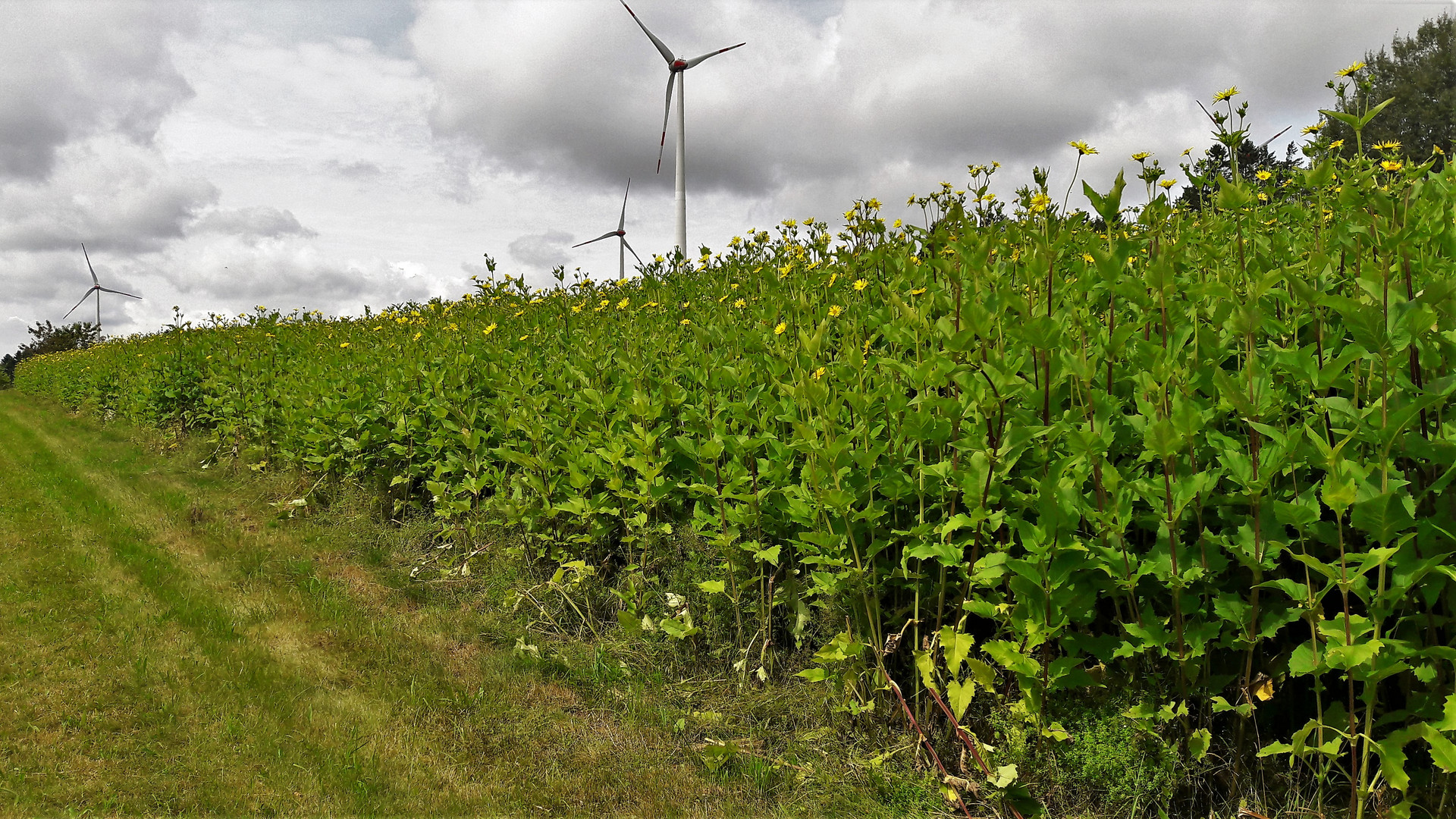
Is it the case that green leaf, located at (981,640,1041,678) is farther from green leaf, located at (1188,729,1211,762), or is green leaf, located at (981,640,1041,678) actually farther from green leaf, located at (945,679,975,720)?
green leaf, located at (1188,729,1211,762)

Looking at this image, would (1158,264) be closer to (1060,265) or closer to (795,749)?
(1060,265)

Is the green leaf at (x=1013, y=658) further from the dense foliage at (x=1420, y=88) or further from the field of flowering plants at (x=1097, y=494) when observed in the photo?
the dense foliage at (x=1420, y=88)

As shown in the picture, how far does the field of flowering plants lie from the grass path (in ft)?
2.12

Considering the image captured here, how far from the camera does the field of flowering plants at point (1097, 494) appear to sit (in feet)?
6.96

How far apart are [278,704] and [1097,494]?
3847mm

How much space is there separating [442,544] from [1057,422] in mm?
4507

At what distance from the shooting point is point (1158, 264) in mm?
2330

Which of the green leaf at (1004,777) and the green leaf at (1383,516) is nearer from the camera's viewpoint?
the green leaf at (1383,516)

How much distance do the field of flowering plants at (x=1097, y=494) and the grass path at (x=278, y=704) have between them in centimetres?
65

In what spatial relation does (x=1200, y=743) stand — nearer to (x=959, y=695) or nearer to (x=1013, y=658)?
(x=1013, y=658)

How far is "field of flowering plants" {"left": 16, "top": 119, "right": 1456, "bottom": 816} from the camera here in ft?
6.96

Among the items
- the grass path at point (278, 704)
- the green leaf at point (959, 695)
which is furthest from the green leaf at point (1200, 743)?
the grass path at point (278, 704)

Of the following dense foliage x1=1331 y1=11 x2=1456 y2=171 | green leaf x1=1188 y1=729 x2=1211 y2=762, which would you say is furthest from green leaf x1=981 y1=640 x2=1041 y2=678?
dense foliage x1=1331 y1=11 x2=1456 y2=171

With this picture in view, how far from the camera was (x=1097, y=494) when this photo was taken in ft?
7.66
